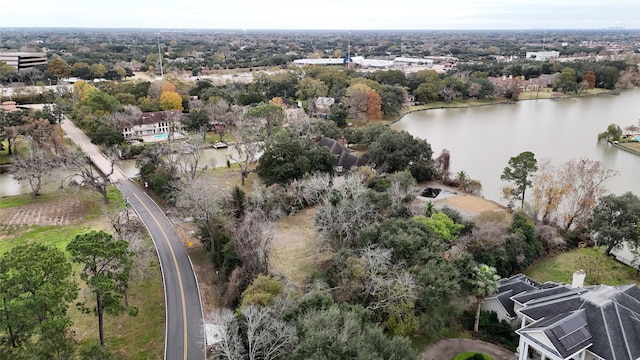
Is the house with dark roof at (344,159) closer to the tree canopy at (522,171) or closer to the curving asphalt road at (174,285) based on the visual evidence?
the tree canopy at (522,171)

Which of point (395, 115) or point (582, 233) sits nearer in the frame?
point (582, 233)

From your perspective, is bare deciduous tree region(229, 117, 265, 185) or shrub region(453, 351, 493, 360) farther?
bare deciduous tree region(229, 117, 265, 185)

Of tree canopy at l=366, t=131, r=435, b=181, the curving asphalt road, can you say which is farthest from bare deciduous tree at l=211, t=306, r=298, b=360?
tree canopy at l=366, t=131, r=435, b=181

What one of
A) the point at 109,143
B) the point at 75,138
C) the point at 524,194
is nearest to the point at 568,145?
the point at 524,194

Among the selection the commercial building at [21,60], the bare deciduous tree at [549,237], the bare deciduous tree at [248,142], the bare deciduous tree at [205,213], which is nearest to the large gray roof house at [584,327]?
the bare deciduous tree at [549,237]

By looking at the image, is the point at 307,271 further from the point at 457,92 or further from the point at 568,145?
the point at 457,92

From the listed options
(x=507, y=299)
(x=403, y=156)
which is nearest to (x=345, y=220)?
(x=507, y=299)

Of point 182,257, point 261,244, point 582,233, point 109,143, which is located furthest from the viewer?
point 109,143

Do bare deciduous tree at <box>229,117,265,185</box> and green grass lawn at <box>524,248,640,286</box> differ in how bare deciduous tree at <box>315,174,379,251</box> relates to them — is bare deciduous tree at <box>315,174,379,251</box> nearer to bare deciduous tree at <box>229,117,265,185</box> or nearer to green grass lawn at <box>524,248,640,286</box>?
green grass lawn at <box>524,248,640,286</box>
